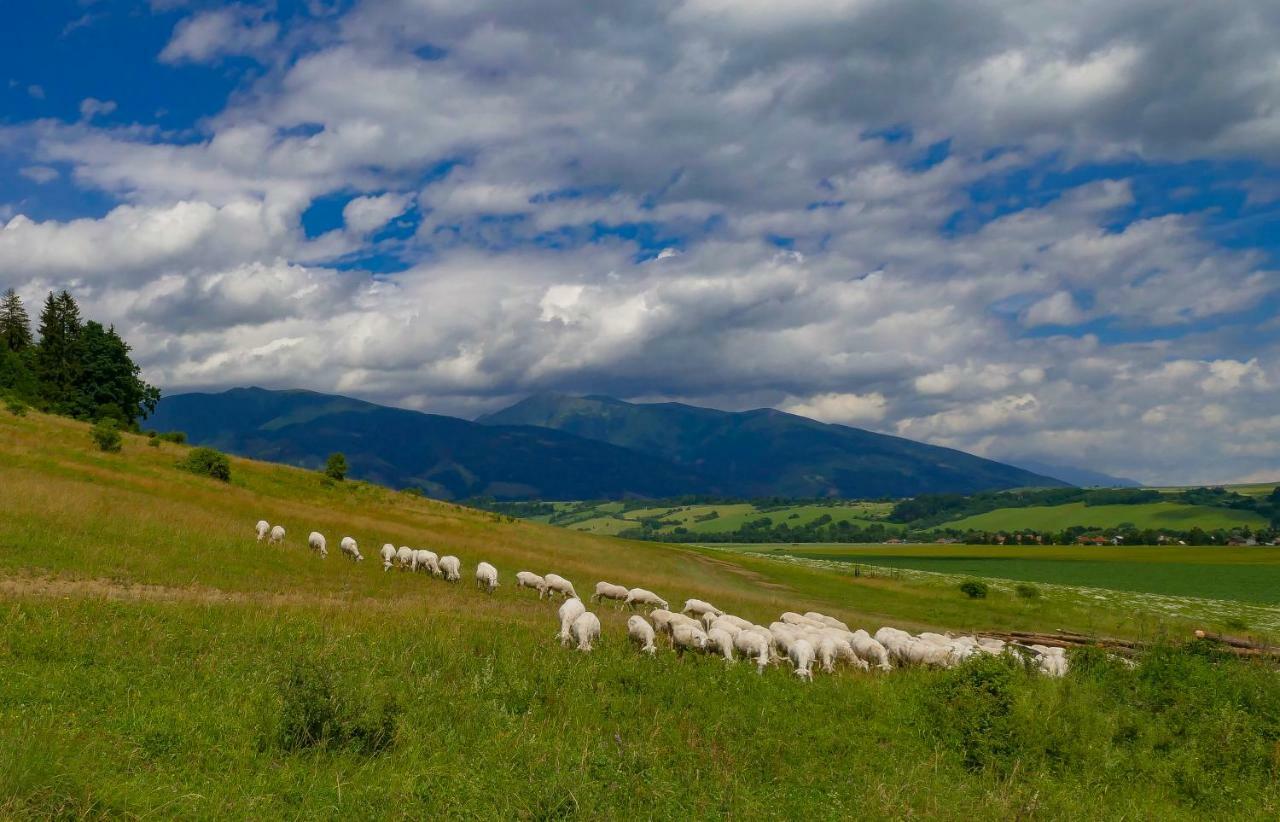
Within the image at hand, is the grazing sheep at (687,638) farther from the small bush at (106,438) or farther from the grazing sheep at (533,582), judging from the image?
the small bush at (106,438)

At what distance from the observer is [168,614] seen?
15.2m

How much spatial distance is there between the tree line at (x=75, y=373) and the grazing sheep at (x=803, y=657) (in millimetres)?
75630

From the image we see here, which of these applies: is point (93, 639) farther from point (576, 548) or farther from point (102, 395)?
point (102, 395)

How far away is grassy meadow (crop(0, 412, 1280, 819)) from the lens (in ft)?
28.4

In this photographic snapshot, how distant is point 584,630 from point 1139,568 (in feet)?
336

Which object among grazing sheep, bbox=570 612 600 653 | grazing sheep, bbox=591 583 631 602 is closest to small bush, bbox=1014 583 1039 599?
grazing sheep, bbox=591 583 631 602

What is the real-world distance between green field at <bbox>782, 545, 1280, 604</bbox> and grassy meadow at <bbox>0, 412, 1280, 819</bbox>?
65238mm

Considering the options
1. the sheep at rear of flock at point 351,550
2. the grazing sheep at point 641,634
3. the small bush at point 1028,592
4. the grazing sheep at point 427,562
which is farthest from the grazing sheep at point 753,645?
the small bush at point 1028,592

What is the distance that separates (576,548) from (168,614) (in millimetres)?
45423

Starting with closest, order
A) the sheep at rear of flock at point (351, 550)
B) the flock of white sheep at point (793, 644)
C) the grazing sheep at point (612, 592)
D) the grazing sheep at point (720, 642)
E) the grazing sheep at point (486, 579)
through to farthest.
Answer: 1. the flock of white sheep at point (793, 644)
2. the grazing sheep at point (720, 642)
3. the grazing sheep at point (486, 579)
4. the grazing sheep at point (612, 592)
5. the sheep at rear of flock at point (351, 550)

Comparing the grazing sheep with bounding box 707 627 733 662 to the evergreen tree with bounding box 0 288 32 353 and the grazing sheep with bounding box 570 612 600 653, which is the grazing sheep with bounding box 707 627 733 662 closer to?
the grazing sheep with bounding box 570 612 600 653

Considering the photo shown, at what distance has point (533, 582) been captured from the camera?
3086cm

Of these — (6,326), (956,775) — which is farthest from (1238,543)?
(6,326)

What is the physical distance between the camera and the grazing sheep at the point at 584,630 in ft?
54.8
